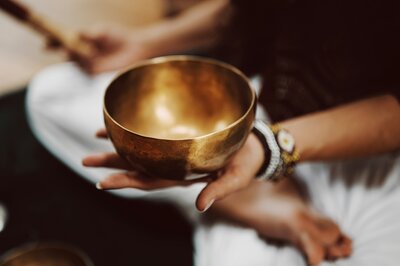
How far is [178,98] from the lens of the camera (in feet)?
2.85

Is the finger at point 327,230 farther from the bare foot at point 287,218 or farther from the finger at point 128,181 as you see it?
the finger at point 128,181

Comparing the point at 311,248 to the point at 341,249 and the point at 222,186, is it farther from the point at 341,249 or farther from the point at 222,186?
the point at 222,186

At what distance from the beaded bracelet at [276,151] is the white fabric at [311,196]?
0.14 m

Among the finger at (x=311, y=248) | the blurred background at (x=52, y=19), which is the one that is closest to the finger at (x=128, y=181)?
the finger at (x=311, y=248)

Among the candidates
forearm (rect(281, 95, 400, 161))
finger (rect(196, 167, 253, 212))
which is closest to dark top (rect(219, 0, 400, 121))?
forearm (rect(281, 95, 400, 161))

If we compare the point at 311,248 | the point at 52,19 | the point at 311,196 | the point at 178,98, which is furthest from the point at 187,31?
the point at 52,19

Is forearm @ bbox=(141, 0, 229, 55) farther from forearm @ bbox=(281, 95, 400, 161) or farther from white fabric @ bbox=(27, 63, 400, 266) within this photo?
forearm @ bbox=(281, 95, 400, 161)

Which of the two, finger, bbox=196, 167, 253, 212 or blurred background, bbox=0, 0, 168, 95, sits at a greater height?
finger, bbox=196, 167, 253, 212

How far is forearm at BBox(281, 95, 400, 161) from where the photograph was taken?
0.80m

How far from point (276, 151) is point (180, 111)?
222 mm

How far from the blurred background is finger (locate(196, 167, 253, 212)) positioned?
1.46 metres

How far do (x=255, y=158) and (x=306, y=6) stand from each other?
0.37 meters

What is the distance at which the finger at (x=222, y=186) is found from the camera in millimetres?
624

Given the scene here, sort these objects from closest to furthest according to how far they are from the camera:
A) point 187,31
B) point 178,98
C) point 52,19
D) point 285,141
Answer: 1. point 285,141
2. point 178,98
3. point 187,31
4. point 52,19
